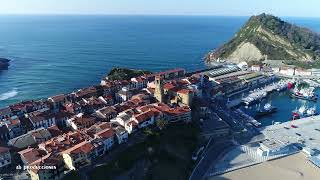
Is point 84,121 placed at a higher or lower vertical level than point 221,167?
higher

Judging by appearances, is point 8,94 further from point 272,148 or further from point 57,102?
point 272,148

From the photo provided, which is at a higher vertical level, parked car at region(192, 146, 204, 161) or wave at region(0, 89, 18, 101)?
wave at region(0, 89, 18, 101)

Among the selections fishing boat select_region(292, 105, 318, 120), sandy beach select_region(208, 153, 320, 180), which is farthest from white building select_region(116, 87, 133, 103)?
fishing boat select_region(292, 105, 318, 120)

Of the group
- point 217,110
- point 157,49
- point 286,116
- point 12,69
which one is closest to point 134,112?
point 217,110

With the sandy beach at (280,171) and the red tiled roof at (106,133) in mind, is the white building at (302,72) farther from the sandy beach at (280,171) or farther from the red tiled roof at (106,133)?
the red tiled roof at (106,133)

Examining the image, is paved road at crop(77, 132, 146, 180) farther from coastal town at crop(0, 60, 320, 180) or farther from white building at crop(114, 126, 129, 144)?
white building at crop(114, 126, 129, 144)

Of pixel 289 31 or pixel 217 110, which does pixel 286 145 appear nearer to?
pixel 217 110

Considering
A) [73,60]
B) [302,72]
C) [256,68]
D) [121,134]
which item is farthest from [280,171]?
[73,60]

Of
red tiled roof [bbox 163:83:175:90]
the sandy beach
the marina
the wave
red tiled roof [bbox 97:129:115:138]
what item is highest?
red tiled roof [bbox 163:83:175:90]
